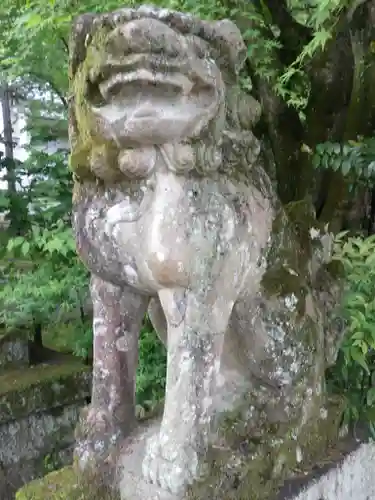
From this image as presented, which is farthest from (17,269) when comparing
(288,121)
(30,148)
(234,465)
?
(234,465)

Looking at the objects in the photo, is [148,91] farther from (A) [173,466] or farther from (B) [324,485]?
(B) [324,485]

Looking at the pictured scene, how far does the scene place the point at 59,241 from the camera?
1.99 metres

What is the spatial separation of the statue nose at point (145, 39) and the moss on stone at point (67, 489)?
0.84 m

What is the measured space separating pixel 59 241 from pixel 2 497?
0.97 m

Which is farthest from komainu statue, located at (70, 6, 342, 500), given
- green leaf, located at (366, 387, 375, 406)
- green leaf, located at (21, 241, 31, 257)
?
green leaf, located at (21, 241, 31, 257)

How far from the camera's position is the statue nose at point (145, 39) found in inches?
37.8

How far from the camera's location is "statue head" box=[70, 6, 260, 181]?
98cm

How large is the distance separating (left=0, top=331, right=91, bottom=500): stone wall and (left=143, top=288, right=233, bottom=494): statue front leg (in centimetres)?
118

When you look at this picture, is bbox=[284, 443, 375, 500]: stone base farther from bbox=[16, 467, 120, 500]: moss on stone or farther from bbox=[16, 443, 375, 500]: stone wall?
bbox=[16, 467, 120, 500]: moss on stone

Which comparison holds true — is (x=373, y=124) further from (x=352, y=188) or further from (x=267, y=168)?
(x=267, y=168)

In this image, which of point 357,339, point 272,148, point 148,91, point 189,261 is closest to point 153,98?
point 148,91

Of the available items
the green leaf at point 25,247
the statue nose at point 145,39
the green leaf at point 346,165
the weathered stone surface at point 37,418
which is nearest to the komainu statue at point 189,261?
the statue nose at point 145,39

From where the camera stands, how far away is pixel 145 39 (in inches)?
37.9

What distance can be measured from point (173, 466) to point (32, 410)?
4.07 ft
